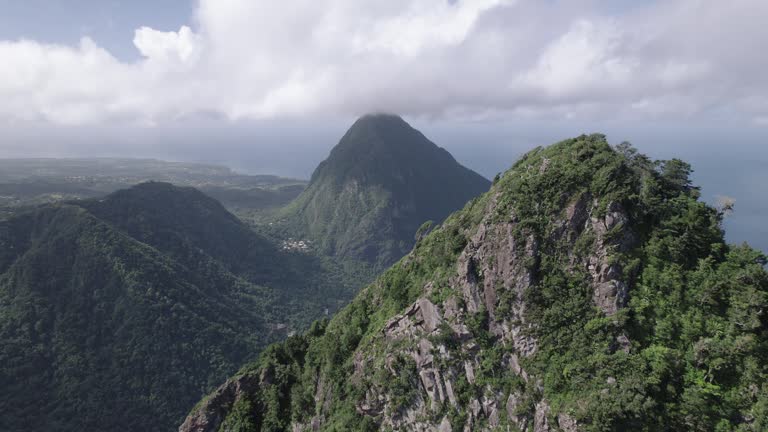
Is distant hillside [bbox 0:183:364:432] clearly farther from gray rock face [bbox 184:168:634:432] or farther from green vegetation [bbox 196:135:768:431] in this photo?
gray rock face [bbox 184:168:634:432]

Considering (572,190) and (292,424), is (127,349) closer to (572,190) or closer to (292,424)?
(292,424)

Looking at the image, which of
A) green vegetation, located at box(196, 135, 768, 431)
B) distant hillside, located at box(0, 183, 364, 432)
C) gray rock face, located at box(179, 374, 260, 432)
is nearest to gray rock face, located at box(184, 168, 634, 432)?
green vegetation, located at box(196, 135, 768, 431)

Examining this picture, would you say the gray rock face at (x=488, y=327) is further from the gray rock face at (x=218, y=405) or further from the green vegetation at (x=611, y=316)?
the gray rock face at (x=218, y=405)

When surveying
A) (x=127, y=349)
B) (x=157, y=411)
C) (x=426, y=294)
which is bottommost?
(x=157, y=411)

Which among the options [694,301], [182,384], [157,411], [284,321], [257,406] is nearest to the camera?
[694,301]

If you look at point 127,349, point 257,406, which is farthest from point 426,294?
point 127,349

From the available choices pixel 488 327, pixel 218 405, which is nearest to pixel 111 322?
pixel 218 405

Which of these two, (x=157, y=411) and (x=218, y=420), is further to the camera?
(x=157, y=411)

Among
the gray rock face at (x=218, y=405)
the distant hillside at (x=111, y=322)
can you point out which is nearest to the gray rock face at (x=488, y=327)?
the gray rock face at (x=218, y=405)
